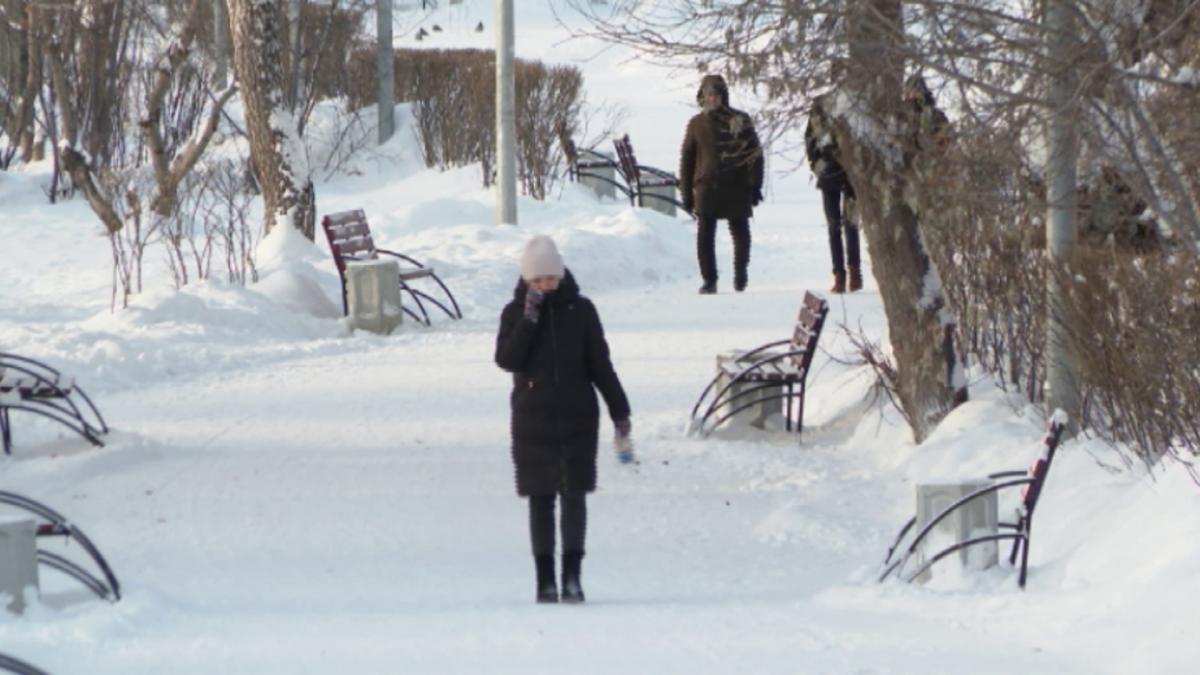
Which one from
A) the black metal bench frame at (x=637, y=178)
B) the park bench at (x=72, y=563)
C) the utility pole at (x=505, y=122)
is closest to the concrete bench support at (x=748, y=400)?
the park bench at (x=72, y=563)

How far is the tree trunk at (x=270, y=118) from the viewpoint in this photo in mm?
15852

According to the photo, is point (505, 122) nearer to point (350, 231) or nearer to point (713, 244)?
point (350, 231)

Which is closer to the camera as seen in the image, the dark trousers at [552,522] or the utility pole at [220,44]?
the dark trousers at [552,522]

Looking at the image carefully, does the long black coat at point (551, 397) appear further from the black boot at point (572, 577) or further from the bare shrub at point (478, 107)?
the bare shrub at point (478, 107)

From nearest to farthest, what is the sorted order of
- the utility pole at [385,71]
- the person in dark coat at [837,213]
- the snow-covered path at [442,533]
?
the snow-covered path at [442,533] → the person in dark coat at [837,213] → the utility pole at [385,71]

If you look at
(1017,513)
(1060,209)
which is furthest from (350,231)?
(1017,513)

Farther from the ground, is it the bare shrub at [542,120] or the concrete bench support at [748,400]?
the bare shrub at [542,120]

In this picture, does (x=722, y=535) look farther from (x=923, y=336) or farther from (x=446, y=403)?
(x=446, y=403)

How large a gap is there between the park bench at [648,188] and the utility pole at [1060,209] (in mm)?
12911

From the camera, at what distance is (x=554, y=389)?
6.79m

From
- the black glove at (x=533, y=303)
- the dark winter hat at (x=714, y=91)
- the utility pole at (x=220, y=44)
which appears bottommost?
the black glove at (x=533, y=303)

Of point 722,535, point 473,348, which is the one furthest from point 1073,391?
point 473,348

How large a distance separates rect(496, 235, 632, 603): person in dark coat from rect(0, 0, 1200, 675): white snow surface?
16.9 inches

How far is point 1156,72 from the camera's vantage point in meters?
7.29
